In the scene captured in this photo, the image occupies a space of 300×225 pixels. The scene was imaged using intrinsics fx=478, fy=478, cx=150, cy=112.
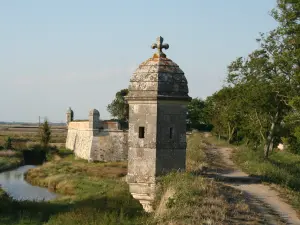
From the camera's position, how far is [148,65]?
1043 centimetres

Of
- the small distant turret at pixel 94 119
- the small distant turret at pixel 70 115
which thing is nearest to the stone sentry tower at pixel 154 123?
the small distant turret at pixel 94 119

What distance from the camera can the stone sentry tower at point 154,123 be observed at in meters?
10.2

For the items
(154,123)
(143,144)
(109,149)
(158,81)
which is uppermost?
(158,81)

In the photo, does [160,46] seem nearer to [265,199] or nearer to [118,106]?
[265,199]

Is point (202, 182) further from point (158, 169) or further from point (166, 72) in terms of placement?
point (166, 72)

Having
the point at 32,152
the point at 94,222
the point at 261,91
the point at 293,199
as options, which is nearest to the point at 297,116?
the point at 261,91

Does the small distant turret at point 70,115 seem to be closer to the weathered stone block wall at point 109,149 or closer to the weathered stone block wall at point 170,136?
the weathered stone block wall at point 109,149

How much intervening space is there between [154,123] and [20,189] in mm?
19522

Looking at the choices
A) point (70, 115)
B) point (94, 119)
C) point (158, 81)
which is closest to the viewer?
point (158, 81)

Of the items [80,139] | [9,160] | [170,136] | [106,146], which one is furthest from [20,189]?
[170,136]

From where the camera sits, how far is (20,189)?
2766 centimetres

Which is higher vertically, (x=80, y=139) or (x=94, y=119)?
(x=94, y=119)

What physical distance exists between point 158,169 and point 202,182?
3.23 feet

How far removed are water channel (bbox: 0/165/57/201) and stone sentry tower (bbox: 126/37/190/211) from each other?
12416mm
